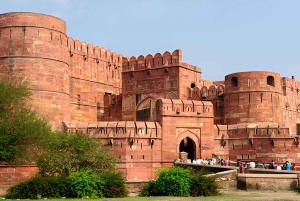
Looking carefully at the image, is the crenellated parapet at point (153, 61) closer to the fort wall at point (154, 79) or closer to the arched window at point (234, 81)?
the fort wall at point (154, 79)

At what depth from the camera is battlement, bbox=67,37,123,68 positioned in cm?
3328

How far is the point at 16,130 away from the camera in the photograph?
19.3 meters

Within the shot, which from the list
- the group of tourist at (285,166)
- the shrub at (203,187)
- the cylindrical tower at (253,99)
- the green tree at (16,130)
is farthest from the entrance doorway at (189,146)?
the shrub at (203,187)

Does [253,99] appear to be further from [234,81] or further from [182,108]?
[182,108]

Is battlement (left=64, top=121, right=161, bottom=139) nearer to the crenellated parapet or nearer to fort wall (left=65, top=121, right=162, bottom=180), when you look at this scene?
fort wall (left=65, top=121, right=162, bottom=180)

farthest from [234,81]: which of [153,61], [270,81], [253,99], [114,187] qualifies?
[114,187]

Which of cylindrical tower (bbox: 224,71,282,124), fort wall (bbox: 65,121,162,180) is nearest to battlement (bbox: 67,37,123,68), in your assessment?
fort wall (bbox: 65,121,162,180)

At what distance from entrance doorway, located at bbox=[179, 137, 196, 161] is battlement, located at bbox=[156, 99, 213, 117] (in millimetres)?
1401

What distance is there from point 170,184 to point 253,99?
14.2 m

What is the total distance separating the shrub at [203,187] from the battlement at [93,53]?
755 inches

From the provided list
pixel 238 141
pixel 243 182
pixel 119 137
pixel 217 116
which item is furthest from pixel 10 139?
pixel 217 116

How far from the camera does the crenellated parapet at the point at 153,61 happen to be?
1268 inches

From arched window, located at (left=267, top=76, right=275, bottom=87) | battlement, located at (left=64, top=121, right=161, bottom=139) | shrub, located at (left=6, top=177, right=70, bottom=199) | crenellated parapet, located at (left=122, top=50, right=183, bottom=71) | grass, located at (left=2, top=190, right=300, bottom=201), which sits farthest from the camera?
crenellated parapet, located at (left=122, top=50, right=183, bottom=71)

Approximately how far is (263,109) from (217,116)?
9.65ft
